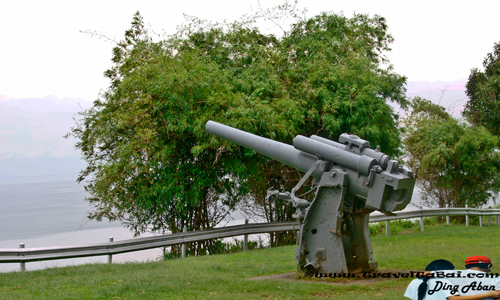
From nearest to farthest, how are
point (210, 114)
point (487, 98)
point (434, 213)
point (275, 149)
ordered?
point (275, 149)
point (210, 114)
point (434, 213)
point (487, 98)

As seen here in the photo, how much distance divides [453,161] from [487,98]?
4067mm

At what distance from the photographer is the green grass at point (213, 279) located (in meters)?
6.25

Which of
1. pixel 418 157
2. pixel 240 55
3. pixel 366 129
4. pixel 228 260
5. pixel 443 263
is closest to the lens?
pixel 443 263

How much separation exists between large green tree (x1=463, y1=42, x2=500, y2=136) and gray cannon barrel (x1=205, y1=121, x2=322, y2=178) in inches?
617

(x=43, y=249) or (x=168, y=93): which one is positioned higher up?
(x=168, y=93)

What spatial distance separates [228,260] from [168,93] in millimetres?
4569

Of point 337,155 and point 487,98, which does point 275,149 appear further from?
point 487,98

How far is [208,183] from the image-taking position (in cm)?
1214

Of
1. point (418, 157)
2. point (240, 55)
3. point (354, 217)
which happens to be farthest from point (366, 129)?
point (418, 157)

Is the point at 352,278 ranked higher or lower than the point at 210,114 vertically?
lower

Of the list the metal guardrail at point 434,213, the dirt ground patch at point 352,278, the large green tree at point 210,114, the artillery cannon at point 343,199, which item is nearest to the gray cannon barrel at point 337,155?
the artillery cannon at point 343,199

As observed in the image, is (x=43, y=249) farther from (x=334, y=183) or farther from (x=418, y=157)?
(x=418, y=157)

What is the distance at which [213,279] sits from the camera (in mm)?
7426

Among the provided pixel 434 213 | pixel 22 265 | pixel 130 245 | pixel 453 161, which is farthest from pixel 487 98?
pixel 22 265
